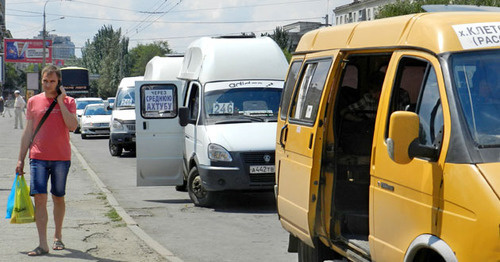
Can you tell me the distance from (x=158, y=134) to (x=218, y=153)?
1.64 meters

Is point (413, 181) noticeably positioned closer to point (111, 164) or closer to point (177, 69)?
point (177, 69)

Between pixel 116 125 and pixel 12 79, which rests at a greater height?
pixel 12 79

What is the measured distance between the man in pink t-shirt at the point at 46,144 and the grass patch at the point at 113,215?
2727mm

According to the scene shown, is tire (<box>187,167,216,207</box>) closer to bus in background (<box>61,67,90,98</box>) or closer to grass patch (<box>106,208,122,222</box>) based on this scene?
grass patch (<box>106,208,122,222</box>)

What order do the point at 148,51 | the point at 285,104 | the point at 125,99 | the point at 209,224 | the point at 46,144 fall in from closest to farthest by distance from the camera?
the point at 285,104 < the point at 46,144 < the point at 209,224 < the point at 125,99 < the point at 148,51

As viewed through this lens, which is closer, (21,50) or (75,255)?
(75,255)

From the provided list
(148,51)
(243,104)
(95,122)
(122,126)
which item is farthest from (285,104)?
(148,51)

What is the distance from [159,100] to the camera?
45.6 feet

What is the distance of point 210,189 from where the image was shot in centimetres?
1265

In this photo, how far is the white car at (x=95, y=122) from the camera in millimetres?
35438

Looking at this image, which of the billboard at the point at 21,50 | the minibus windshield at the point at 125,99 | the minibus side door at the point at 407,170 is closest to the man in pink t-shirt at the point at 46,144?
the minibus side door at the point at 407,170

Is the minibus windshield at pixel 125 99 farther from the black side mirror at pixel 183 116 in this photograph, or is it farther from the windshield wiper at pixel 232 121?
the windshield wiper at pixel 232 121

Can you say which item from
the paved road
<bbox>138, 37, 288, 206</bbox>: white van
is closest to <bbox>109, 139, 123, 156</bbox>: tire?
the paved road

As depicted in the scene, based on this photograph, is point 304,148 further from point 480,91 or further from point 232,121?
point 232,121
